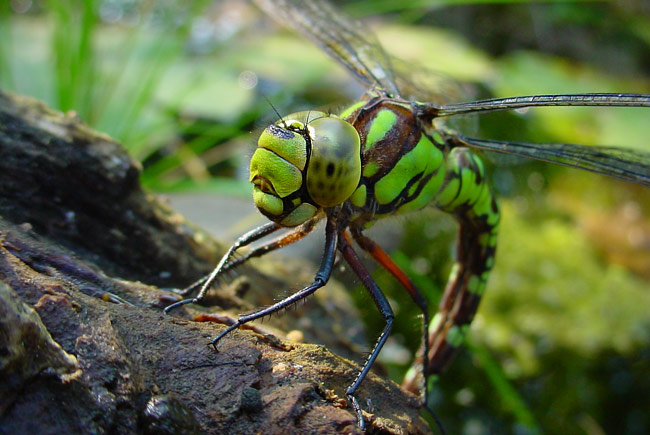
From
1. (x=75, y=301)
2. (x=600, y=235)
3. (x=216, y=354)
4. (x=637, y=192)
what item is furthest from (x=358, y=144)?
(x=637, y=192)

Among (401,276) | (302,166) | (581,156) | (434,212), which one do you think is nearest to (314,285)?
(302,166)

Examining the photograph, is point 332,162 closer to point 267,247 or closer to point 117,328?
point 267,247

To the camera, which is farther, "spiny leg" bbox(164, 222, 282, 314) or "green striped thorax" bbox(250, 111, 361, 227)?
"spiny leg" bbox(164, 222, 282, 314)

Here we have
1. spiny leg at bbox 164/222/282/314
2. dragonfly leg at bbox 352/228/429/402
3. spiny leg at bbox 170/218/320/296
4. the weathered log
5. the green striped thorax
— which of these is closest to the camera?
the weathered log

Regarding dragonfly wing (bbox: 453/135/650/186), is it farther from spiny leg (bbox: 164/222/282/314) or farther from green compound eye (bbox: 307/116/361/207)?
spiny leg (bbox: 164/222/282/314)

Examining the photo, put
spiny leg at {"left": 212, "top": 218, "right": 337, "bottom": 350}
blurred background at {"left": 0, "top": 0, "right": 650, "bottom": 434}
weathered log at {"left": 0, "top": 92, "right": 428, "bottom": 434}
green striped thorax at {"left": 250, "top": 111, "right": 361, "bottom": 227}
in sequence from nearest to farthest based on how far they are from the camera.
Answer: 1. weathered log at {"left": 0, "top": 92, "right": 428, "bottom": 434}
2. spiny leg at {"left": 212, "top": 218, "right": 337, "bottom": 350}
3. green striped thorax at {"left": 250, "top": 111, "right": 361, "bottom": 227}
4. blurred background at {"left": 0, "top": 0, "right": 650, "bottom": 434}

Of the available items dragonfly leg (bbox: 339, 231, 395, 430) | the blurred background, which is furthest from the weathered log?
the blurred background

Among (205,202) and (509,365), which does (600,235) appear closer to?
(509,365)
